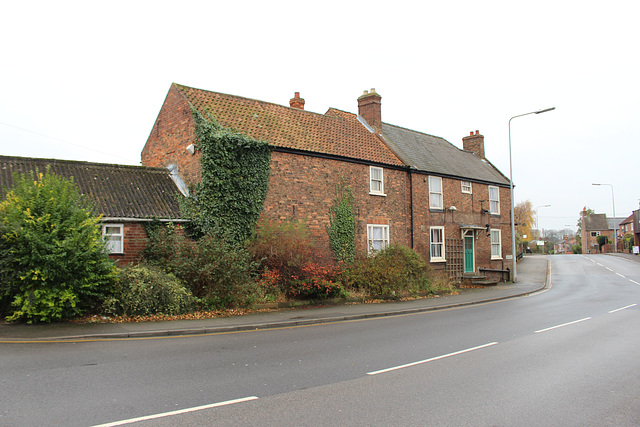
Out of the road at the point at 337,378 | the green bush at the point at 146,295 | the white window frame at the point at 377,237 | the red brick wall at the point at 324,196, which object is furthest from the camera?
the white window frame at the point at 377,237

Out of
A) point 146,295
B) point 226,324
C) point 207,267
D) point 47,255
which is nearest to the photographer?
point 47,255

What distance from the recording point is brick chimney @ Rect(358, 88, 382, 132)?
25281mm

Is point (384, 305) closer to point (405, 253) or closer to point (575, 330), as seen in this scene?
point (405, 253)

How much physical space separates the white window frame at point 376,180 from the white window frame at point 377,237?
1.59m

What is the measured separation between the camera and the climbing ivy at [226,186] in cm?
1578

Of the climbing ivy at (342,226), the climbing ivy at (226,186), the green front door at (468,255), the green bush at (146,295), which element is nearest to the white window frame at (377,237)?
the climbing ivy at (342,226)

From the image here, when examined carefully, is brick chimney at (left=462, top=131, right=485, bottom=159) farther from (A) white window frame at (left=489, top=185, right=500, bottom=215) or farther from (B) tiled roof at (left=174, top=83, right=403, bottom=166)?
(B) tiled roof at (left=174, top=83, right=403, bottom=166)

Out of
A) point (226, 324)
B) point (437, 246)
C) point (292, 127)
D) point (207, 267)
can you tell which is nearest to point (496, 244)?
point (437, 246)

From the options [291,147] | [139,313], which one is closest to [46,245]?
[139,313]

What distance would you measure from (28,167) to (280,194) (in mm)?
8683

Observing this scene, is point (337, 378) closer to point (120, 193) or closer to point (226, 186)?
point (226, 186)

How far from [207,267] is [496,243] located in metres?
22.1

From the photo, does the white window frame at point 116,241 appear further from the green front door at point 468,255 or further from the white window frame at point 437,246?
the green front door at point 468,255

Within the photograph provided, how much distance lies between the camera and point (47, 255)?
10.3m
